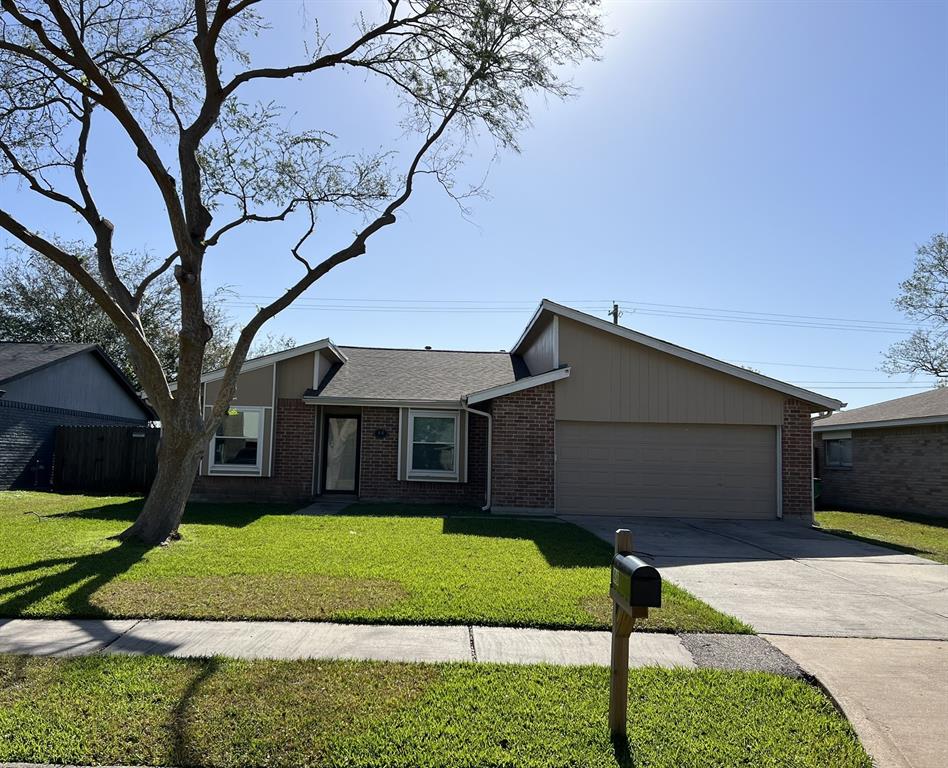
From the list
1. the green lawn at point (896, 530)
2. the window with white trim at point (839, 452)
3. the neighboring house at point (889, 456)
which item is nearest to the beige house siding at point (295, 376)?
the green lawn at point (896, 530)

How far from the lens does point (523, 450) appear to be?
1388 centimetres

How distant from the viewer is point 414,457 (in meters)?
15.7

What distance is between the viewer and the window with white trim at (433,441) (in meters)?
15.7

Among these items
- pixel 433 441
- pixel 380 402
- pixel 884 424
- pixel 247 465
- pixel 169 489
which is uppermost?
pixel 380 402

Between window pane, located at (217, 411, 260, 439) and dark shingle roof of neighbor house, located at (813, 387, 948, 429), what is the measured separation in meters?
16.4

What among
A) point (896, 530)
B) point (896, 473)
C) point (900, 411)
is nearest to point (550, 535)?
point (896, 530)

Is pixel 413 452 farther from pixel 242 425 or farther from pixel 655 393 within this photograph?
pixel 655 393

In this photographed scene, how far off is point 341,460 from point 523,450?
5.34m

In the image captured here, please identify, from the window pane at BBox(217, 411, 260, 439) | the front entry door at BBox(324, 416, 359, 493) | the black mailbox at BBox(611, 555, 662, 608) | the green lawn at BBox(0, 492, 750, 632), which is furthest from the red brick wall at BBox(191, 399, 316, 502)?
the black mailbox at BBox(611, 555, 662, 608)

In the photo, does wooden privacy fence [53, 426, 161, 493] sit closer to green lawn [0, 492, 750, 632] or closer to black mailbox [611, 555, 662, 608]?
green lawn [0, 492, 750, 632]

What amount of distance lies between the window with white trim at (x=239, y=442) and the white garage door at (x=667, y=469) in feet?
22.7

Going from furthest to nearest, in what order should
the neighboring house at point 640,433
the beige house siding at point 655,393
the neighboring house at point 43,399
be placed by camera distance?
the neighboring house at point 43,399 < the beige house siding at point 655,393 < the neighboring house at point 640,433

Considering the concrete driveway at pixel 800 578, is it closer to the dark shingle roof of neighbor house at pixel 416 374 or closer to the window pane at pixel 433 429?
the window pane at pixel 433 429

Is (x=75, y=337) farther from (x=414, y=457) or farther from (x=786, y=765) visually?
(x=786, y=765)
